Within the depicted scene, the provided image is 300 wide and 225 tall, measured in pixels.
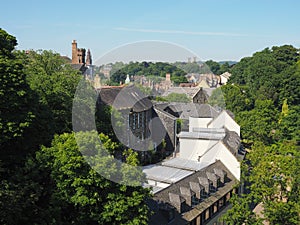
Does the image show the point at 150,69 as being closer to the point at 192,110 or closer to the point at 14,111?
the point at 14,111

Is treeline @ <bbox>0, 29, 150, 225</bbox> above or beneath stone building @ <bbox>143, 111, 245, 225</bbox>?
above

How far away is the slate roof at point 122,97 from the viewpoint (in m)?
37.2

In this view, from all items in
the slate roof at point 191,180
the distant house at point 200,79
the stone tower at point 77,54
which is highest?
the stone tower at point 77,54

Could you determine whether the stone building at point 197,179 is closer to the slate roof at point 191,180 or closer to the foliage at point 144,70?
the slate roof at point 191,180

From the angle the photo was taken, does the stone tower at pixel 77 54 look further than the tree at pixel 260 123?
Yes

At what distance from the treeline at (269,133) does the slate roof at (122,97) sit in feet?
44.6

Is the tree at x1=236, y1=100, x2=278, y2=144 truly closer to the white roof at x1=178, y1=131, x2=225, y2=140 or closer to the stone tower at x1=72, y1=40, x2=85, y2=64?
the white roof at x1=178, y1=131, x2=225, y2=140

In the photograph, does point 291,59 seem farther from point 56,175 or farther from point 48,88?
point 56,175

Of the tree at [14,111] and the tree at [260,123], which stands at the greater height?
the tree at [14,111]

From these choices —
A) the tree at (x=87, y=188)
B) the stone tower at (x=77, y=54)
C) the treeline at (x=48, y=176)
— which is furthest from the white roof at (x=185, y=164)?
the stone tower at (x=77, y=54)

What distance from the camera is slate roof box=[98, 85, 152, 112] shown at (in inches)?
1464

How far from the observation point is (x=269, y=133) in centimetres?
5456

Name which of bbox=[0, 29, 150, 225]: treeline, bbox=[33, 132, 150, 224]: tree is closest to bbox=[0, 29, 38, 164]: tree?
bbox=[0, 29, 150, 225]: treeline

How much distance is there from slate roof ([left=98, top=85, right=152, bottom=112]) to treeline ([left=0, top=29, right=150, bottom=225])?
15.5 m
